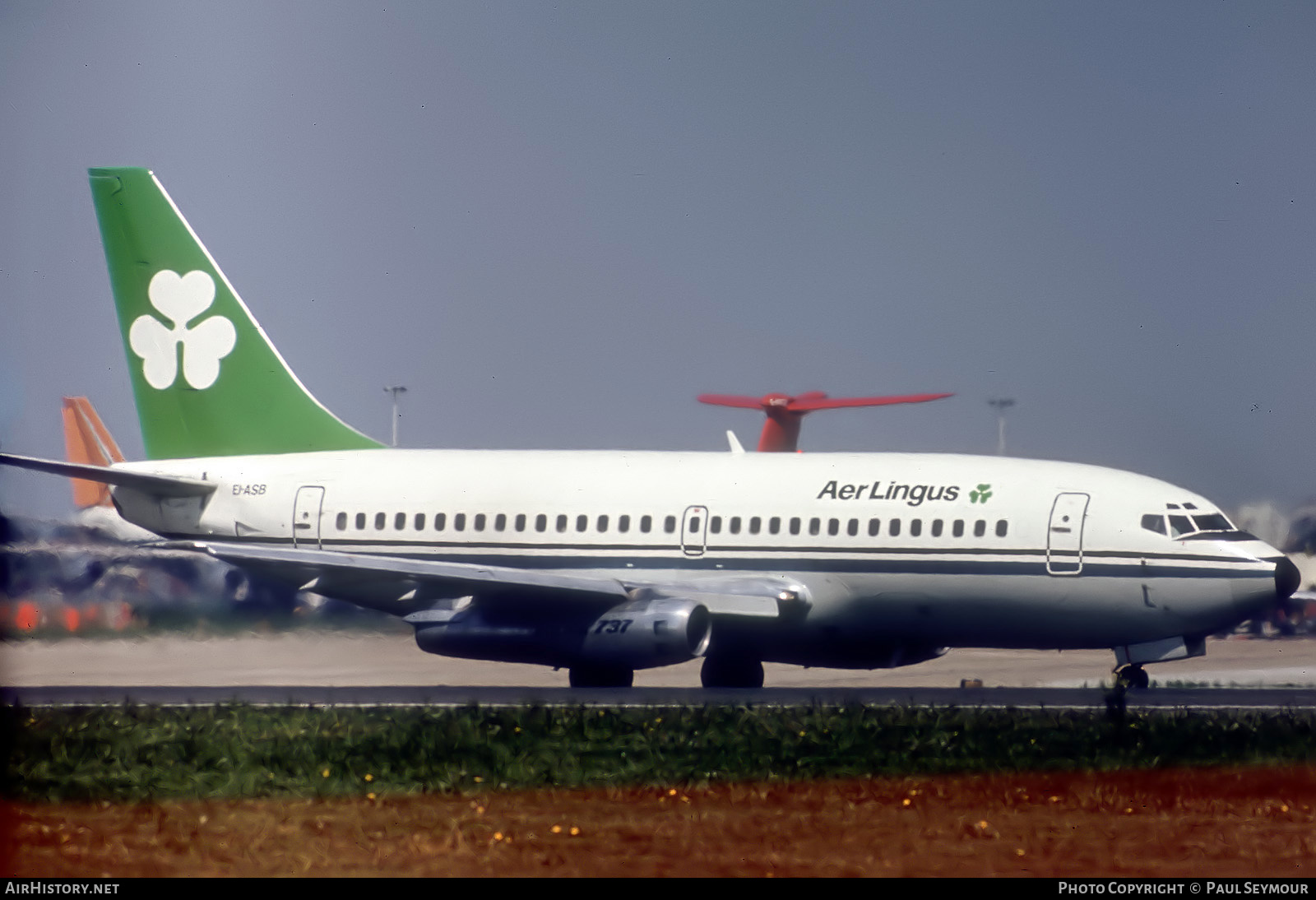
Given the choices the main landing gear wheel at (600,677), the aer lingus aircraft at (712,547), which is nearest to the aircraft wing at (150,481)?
the aer lingus aircraft at (712,547)

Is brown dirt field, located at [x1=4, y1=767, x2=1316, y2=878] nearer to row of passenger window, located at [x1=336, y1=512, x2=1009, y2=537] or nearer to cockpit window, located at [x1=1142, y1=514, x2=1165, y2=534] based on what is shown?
cockpit window, located at [x1=1142, y1=514, x2=1165, y2=534]

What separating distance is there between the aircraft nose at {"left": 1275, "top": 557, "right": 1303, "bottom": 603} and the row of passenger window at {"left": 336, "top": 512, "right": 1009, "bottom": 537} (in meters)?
3.64

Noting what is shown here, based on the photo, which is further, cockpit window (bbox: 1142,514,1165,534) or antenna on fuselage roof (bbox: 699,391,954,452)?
antenna on fuselage roof (bbox: 699,391,954,452)

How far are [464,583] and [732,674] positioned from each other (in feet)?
17.1

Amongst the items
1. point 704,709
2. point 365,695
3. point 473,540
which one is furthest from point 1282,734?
point 473,540

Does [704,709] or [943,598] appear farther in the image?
[943,598]

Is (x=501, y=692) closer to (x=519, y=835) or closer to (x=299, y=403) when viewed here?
(x=299, y=403)

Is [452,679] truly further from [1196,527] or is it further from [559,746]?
[559,746]

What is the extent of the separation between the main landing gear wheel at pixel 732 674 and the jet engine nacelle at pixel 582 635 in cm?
240

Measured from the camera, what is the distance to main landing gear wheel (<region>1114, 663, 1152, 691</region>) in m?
25.4

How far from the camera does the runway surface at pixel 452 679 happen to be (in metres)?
23.3

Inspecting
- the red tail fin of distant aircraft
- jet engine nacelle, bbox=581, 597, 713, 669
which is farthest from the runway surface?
the red tail fin of distant aircraft
